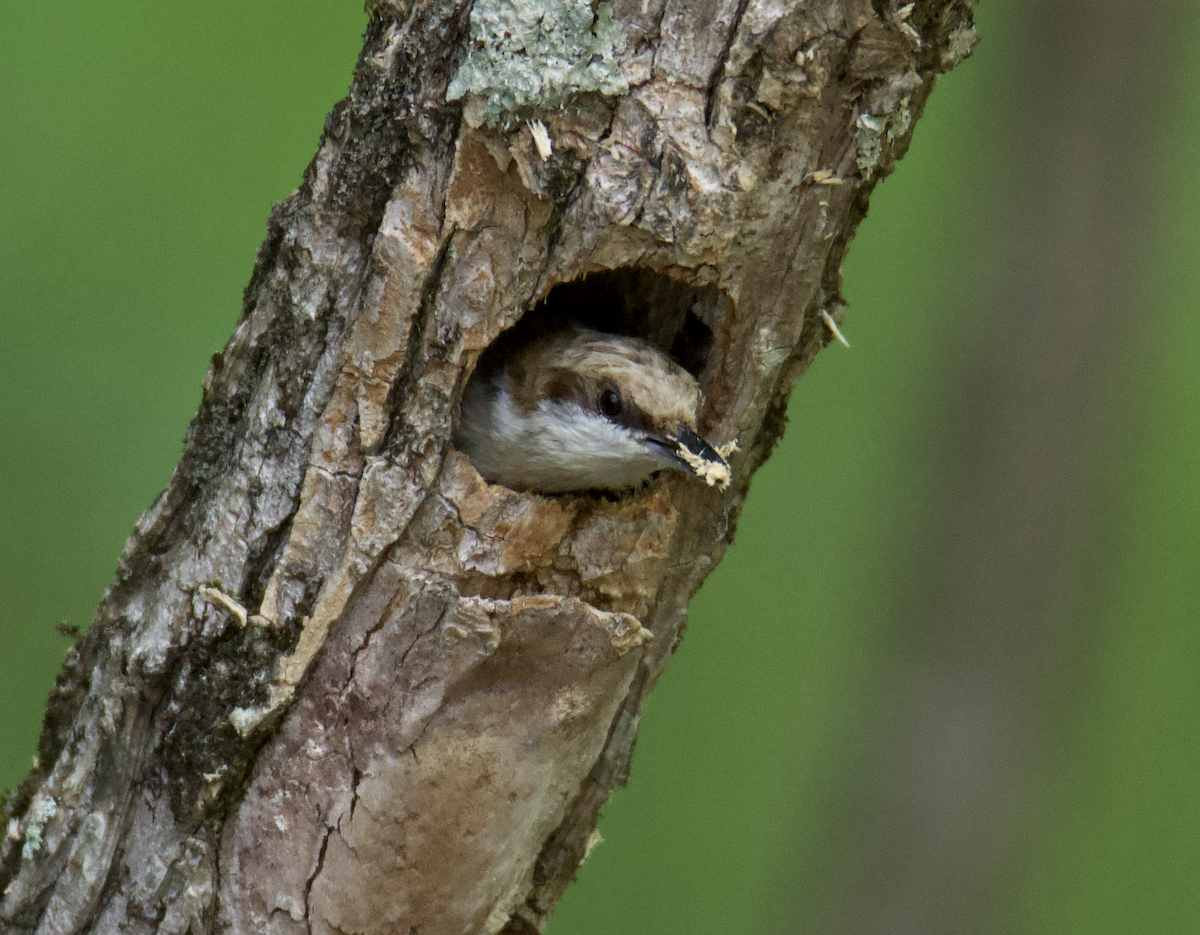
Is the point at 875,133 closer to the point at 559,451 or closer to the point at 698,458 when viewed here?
the point at 698,458

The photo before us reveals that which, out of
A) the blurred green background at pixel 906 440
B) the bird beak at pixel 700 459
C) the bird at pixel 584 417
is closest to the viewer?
the bird beak at pixel 700 459

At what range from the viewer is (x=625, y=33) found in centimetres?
159

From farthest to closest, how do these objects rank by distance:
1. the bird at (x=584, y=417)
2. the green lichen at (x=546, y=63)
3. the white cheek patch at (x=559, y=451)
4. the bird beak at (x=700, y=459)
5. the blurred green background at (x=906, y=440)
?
the blurred green background at (x=906, y=440)
the white cheek patch at (x=559, y=451)
the bird at (x=584, y=417)
the bird beak at (x=700, y=459)
the green lichen at (x=546, y=63)

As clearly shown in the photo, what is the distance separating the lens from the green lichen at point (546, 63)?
159 centimetres

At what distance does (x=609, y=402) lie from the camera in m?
2.15

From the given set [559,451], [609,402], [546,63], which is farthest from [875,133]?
[559,451]

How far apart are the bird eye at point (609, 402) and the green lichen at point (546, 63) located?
0.64 meters

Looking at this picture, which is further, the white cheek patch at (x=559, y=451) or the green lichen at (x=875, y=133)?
the white cheek patch at (x=559, y=451)

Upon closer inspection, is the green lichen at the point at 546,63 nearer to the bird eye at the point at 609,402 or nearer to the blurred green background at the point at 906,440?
the bird eye at the point at 609,402

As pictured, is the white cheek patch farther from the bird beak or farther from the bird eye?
the bird beak

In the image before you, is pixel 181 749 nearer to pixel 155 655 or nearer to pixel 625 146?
pixel 155 655

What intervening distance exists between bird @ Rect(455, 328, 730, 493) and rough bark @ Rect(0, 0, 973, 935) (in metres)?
0.08

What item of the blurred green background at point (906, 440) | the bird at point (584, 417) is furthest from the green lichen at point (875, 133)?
the blurred green background at point (906, 440)

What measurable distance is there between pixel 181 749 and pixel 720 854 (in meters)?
3.01
